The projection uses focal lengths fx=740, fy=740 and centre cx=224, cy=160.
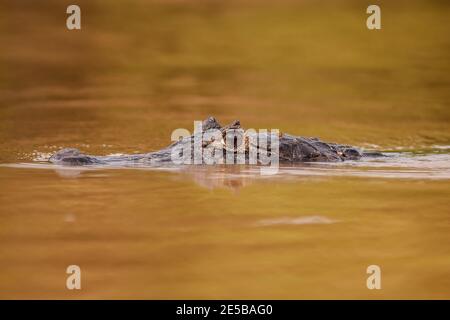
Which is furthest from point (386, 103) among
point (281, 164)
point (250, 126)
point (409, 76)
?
point (281, 164)

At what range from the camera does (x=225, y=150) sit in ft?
26.1

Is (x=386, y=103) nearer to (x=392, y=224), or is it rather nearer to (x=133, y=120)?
(x=133, y=120)

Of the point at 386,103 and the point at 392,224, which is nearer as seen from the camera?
the point at 392,224

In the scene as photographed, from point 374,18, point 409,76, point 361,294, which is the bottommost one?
point 361,294

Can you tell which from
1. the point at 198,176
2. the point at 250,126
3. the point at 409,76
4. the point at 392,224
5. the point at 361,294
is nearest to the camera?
the point at 361,294

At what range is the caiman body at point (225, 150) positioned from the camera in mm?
7629

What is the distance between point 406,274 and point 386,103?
8.87 metres

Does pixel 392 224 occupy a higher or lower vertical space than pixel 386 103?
lower

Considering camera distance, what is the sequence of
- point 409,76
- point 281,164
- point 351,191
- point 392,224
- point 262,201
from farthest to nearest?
1. point 409,76
2. point 281,164
3. point 351,191
4. point 262,201
5. point 392,224

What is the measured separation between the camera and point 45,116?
10820 millimetres

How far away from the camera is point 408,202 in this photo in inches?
220

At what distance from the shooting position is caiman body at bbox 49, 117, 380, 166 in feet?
25.0

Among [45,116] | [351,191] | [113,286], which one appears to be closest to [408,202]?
[351,191]

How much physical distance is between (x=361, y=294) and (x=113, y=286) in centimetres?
119
